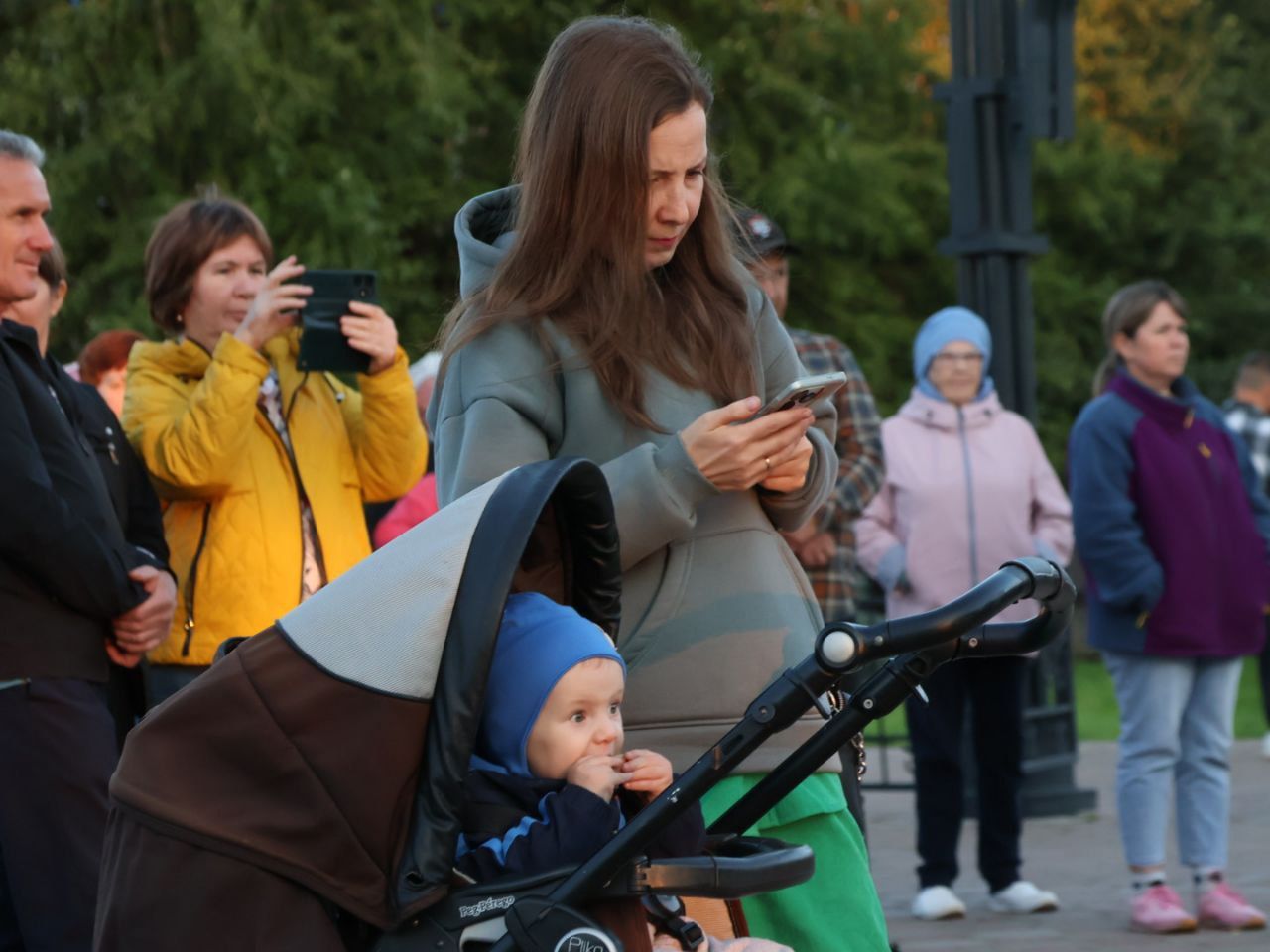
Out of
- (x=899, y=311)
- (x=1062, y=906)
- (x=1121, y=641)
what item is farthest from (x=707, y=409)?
(x=899, y=311)

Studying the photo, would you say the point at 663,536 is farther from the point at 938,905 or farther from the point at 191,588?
the point at 938,905

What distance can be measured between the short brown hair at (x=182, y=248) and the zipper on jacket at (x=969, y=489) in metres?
2.85

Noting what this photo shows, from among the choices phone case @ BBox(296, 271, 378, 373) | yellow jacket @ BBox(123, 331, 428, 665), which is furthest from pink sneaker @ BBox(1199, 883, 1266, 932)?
phone case @ BBox(296, 271, 378, 373)

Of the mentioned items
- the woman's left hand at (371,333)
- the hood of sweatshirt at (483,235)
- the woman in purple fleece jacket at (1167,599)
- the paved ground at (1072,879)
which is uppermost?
the hood of sweatshirt at (483,235)

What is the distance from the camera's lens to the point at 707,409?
3451 millimetres

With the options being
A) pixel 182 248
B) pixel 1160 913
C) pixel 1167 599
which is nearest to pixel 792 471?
pixel 182 248

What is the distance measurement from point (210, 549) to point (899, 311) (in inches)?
787

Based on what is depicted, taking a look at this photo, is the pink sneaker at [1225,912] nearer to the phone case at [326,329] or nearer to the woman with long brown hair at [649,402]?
the phone case at [326,329]

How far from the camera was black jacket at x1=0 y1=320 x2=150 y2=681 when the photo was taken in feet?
15.2

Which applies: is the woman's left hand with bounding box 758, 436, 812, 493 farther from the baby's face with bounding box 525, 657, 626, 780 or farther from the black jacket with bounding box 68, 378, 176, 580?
the black jacket with bounding box 68, 378, 176, 580

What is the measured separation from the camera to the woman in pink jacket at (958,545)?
7.42 meters

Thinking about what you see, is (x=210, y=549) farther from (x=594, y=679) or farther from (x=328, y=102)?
(x=328, y=102)

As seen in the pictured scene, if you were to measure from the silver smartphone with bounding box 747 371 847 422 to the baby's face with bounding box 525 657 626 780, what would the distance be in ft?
1.49

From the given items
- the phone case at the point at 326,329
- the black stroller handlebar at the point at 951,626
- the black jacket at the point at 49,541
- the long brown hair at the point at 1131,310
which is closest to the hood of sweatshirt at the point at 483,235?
the black stroller handlebar at the point at 951,626
